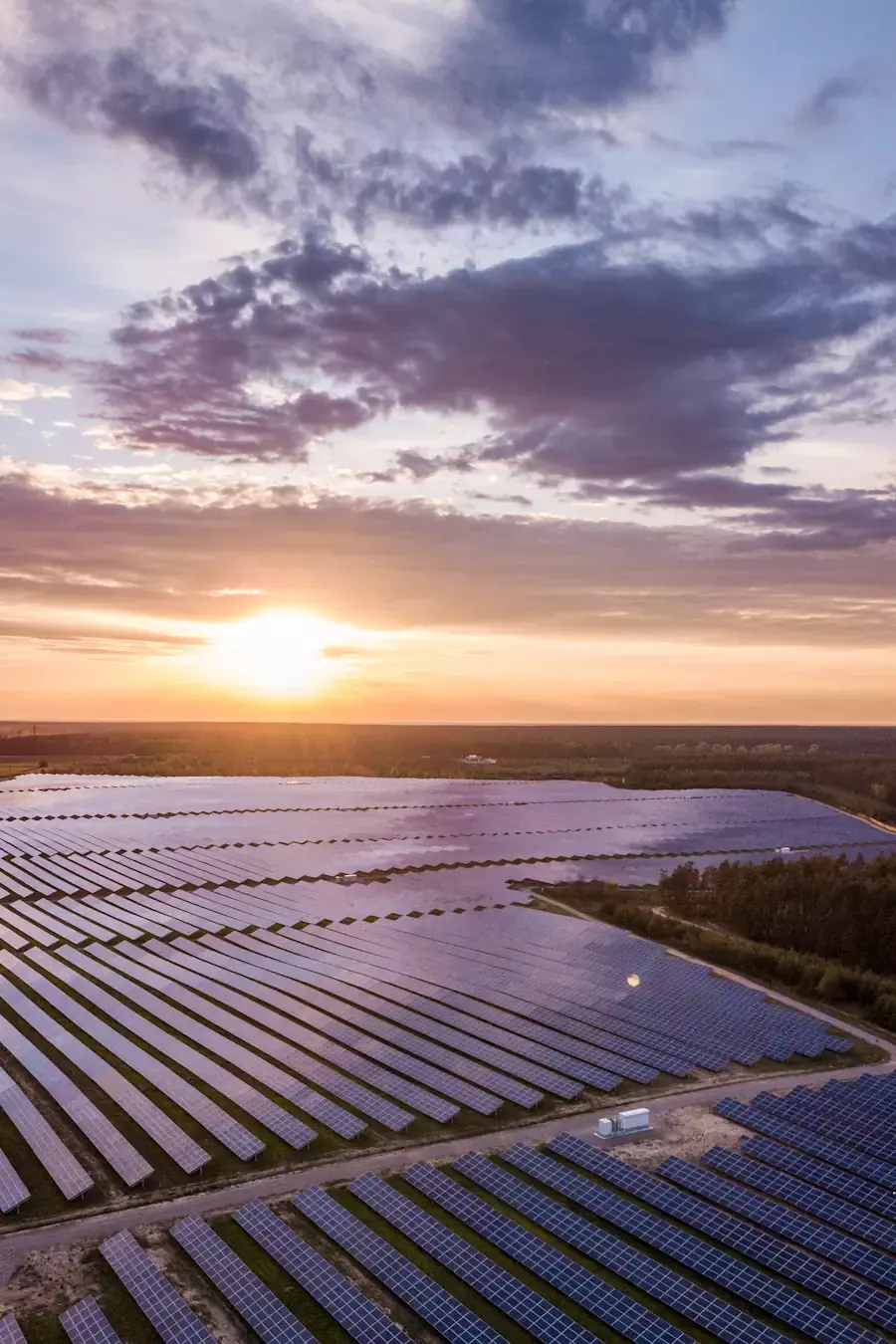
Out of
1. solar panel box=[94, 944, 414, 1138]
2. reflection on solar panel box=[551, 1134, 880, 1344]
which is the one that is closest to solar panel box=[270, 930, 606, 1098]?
solar panel box=[94, 944, 414, 1138]

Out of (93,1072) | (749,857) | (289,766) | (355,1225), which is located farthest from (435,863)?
(289,766)

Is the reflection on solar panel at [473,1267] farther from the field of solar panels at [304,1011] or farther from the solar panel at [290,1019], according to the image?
the solar panel at [290,1019]

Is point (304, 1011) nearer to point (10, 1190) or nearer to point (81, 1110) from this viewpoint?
point (81, 1110)

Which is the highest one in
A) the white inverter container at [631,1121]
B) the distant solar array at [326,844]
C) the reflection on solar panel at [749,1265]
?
the distant solar array at [326,844]

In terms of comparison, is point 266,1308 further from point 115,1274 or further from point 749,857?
point 749,857

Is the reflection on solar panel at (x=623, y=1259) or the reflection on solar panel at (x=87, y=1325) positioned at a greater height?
the reflection on solar panel at (x=87, y=1325)

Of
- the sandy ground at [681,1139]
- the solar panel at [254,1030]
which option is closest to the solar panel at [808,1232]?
the sandy ground at [681,1139]

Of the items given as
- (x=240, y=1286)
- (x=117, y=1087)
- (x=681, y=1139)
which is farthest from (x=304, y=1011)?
(x=240, y=1286)
